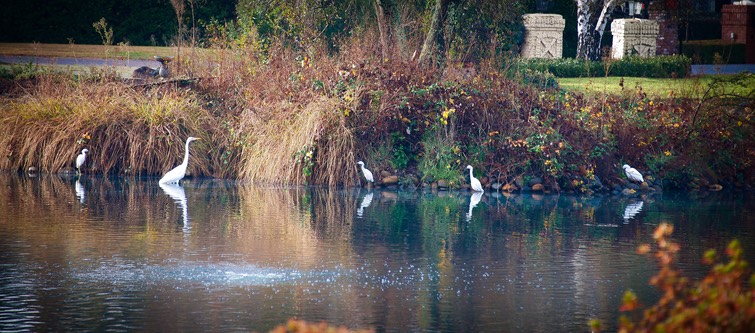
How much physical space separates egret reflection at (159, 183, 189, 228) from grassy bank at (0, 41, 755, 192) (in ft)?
4.80

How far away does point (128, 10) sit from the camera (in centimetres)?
3294

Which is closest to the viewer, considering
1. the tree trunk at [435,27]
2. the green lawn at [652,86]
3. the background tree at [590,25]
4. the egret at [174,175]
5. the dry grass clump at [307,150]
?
the egret at [174,175]

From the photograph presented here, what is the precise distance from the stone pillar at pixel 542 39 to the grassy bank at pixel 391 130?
10641 mm

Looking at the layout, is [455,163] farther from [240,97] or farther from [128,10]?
[128,10]

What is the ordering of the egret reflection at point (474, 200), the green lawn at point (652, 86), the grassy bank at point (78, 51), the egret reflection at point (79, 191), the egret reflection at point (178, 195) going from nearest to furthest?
the egret reflection at point (178, 195), the egret reflection at point (474, 200), the egret reflection at point (79, 191), the green lawn at point (652, 86), the grassy bank at point (78, 51)

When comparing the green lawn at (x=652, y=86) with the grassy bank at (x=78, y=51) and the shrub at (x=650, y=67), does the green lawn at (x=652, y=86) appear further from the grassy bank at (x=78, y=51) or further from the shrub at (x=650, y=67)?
the grassy bank at (x=78, y=51)

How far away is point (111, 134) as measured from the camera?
1844 cm

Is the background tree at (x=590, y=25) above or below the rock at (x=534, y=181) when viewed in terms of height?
above

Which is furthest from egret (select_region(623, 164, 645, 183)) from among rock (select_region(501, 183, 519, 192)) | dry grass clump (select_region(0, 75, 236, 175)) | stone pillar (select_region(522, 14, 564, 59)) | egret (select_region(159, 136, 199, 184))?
stone pillar (select_region(522, 14, 564, 59))

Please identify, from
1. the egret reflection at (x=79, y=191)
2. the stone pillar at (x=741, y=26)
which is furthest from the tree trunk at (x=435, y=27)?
the stone pillar at (x=741, y=26)

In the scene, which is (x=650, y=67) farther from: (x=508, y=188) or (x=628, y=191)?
(x=508, y=188)

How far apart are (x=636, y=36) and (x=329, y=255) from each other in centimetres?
2134

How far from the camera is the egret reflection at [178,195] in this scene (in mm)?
13867

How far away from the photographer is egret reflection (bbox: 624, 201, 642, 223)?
48.0 ft
